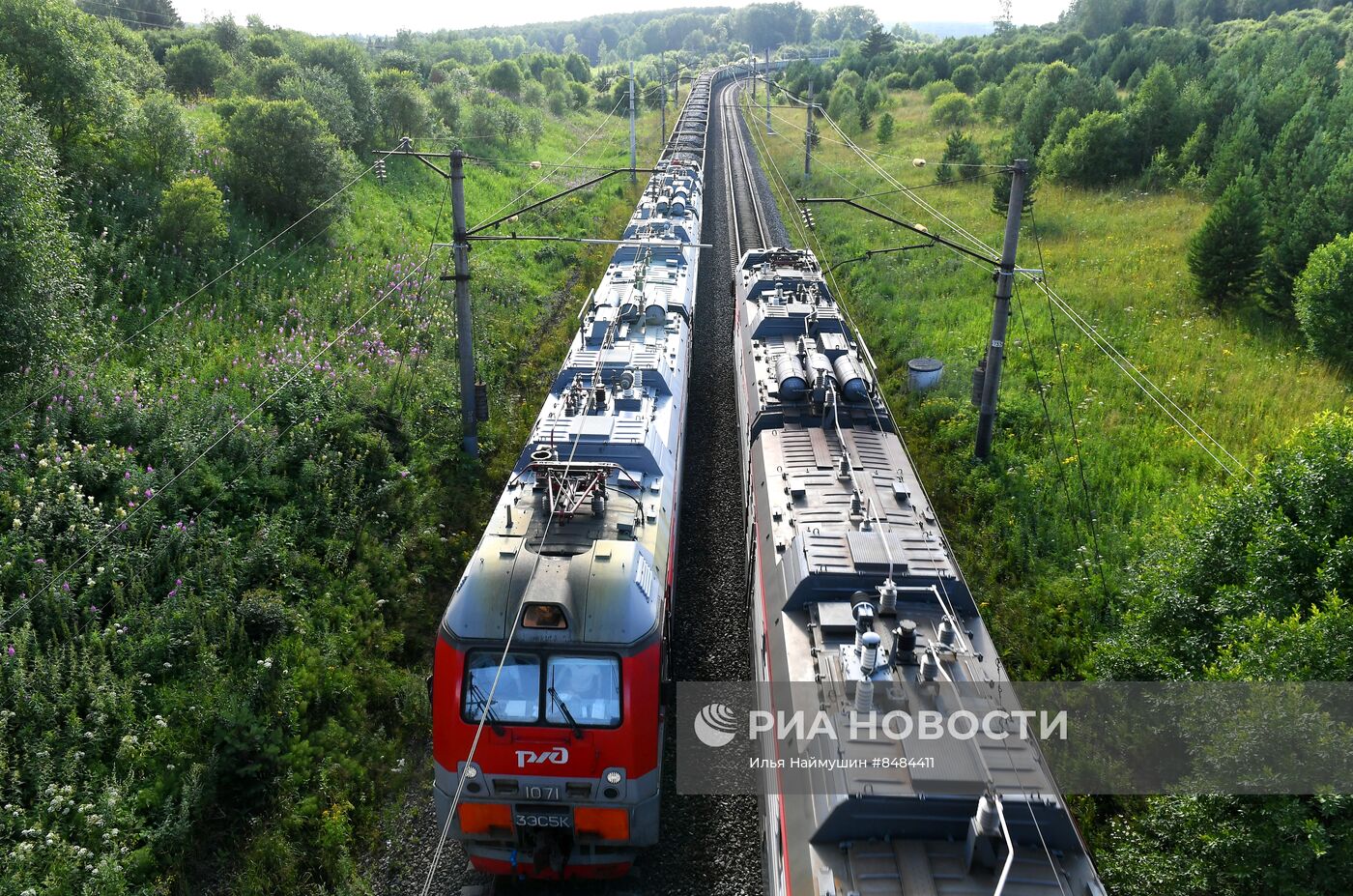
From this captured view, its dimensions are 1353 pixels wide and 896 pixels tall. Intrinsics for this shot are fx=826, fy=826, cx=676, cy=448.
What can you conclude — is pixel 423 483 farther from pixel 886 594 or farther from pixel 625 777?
pixel 886 594

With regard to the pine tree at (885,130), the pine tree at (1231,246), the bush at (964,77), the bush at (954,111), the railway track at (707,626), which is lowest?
the railway track at (707,626)

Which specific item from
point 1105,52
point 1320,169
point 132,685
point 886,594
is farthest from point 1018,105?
point 132,685

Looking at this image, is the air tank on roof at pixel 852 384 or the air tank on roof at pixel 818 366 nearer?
the air tank on roof at pixel 852 384

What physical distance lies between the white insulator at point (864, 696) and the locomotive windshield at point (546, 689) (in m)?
2.65

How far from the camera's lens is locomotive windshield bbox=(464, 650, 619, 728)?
8859mm

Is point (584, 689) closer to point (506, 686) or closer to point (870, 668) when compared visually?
point (506, 686)

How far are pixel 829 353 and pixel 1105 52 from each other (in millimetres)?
65333

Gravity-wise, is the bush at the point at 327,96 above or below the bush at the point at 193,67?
below

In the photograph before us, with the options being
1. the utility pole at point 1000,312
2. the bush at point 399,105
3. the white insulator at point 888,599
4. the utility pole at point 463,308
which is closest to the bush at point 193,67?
the bush at point 399,105

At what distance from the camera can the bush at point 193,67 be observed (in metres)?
34.9

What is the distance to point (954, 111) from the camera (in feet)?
186

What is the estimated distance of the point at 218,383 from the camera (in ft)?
54.3

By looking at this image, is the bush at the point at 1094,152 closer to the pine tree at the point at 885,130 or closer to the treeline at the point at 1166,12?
the pine tree at the point at 885,130

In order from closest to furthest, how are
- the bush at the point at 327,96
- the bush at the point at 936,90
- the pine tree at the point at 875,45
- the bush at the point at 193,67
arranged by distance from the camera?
the bush at the point at 327,96 < the bush at the point at 193,67 < the bush at the point at 936,90 < the pine tree at the point at 875,45
